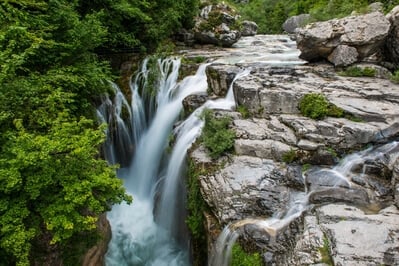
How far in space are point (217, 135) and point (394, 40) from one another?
6713 mm

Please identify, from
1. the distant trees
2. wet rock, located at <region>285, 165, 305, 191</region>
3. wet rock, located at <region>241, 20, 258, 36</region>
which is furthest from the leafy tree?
wet rock, located at <region>241, 20, 258, 36</region>

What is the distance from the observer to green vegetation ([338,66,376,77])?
9.74 metres

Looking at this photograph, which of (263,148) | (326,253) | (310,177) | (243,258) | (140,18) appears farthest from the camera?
(140,18)

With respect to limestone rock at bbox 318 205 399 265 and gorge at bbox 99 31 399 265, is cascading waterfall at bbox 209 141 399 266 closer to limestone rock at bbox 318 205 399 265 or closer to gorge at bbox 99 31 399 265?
gorge at bbox 99 31 399 265

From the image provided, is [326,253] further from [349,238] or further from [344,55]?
[344,55]

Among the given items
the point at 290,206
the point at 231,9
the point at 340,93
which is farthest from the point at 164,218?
the point at 231,9

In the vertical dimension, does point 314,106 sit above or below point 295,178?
above

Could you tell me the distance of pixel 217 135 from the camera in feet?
24.5

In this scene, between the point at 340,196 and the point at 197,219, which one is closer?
the point at 340,196

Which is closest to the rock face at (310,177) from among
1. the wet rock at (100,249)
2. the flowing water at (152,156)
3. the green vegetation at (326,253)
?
the green vegetation at (326,253)

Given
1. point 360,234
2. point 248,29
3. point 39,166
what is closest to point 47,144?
point 39,166

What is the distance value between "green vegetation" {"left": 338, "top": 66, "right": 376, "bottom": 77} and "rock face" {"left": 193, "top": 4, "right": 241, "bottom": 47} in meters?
7.37

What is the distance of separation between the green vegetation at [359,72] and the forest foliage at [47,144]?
24.9 feet

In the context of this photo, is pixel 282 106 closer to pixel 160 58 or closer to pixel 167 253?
pixel 167 253
